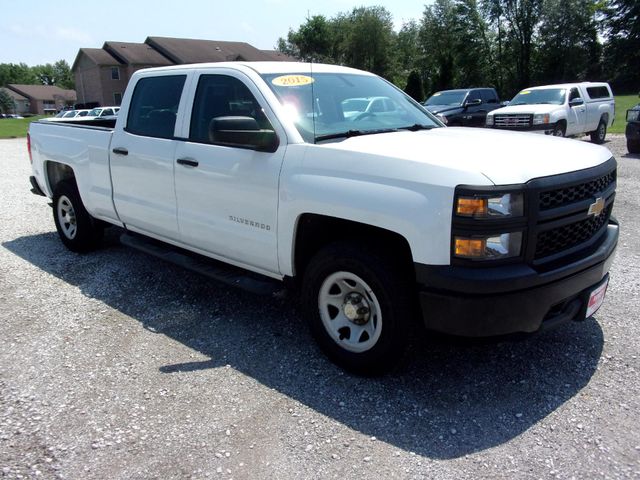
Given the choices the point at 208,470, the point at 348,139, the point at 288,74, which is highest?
the point at 288,74

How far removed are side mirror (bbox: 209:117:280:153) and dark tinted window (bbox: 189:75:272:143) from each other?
21 cm

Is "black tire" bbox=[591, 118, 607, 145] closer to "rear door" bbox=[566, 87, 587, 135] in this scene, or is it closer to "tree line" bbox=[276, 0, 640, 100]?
"rear door" bbox=[566, 87, 587, 135]

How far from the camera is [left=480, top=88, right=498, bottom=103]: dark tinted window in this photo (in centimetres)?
1911

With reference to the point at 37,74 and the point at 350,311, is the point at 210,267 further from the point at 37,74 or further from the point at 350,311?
the point at 37,74

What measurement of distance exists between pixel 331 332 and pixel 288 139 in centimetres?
130

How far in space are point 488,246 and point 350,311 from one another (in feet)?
3.22

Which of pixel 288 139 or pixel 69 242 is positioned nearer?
pixel 288 139

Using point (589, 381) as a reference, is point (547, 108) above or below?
above

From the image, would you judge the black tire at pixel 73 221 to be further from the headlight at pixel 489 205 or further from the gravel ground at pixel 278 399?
the headlight at pixel 489 205

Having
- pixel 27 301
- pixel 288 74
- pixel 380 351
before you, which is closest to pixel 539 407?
pixel 380 351

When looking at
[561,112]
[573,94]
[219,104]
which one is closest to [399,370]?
[219,104]

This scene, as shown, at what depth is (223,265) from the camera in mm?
4367

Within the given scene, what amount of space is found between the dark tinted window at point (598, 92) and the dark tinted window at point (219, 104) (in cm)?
1561

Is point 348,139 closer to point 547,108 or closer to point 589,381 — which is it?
point 589,381
